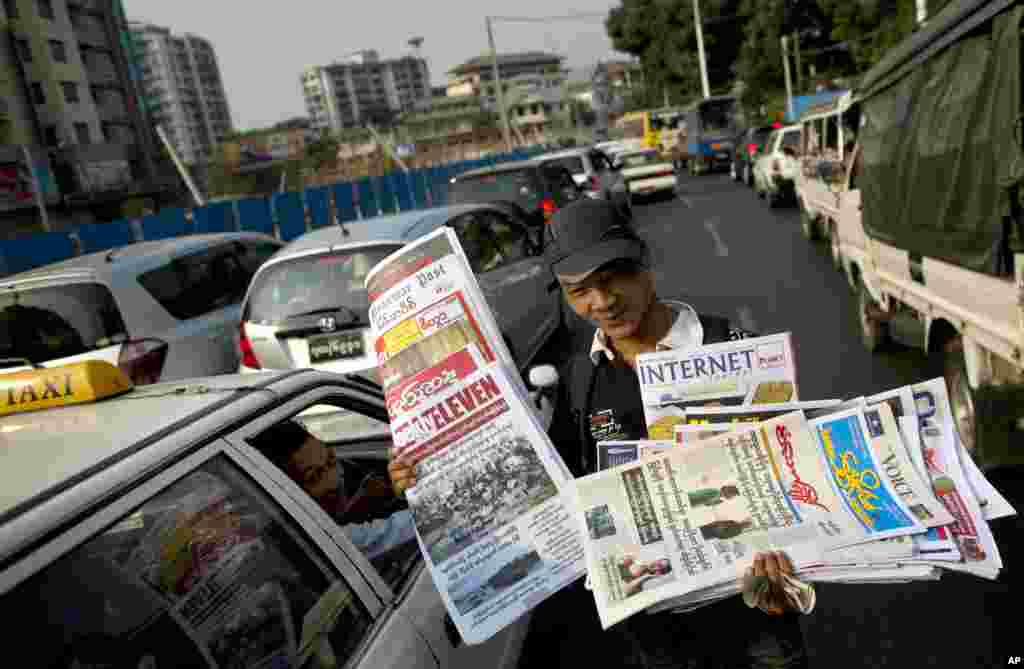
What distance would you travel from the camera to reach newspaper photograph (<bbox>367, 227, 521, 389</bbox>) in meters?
2.03

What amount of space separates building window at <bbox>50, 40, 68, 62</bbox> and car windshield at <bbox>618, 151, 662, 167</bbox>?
48.6 meters

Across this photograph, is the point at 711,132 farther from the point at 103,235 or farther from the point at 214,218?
the point at 103,235

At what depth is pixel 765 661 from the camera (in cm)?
189

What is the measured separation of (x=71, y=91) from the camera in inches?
2251

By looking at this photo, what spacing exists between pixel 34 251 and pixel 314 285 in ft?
43.1

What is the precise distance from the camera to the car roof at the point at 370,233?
5820 mm

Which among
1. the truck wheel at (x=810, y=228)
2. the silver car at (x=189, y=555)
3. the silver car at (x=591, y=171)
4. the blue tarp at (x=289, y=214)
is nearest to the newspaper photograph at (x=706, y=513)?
the silver car at (x=189, y=555)

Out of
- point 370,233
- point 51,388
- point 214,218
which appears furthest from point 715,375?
point 214,218

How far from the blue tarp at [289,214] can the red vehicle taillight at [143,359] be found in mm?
15930

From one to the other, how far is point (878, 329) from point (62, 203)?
55.6 metres

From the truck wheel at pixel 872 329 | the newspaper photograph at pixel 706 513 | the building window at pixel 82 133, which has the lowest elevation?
the truck wheel at pixel 872 329

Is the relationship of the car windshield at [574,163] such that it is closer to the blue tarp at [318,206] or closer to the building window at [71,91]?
the blue tarp at [318,206]

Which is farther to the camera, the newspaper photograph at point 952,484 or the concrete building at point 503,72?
the concrete building at point 503,72

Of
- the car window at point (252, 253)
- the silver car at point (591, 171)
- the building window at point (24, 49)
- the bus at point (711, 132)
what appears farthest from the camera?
the building window at point (24, 49)
